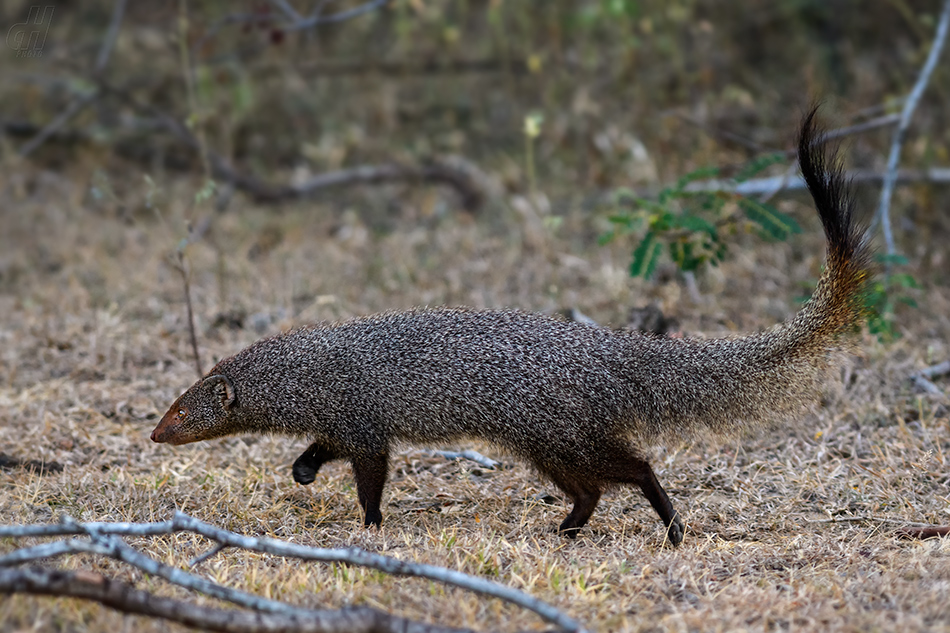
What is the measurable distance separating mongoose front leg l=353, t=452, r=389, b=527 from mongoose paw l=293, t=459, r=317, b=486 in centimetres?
29

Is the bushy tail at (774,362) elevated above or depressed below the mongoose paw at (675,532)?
above

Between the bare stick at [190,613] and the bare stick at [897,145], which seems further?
the bare stick at [897,145]

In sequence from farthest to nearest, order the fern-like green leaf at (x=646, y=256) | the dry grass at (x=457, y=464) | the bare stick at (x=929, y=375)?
the fern-like green leaf at (x=646, y=256) → the bare stick at (x=929, y=375) → the dry grass at (x=457, y=464)

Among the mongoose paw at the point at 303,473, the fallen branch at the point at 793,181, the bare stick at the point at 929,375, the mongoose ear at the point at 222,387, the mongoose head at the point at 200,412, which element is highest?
the fallen branch at the point at 793,181

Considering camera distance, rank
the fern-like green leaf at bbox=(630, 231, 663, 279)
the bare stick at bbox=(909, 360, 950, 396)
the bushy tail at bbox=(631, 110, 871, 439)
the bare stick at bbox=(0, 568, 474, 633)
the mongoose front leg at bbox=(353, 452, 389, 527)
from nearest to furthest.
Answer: the bare stick at bbox=(0, 568, 474, 633) < the bushy tail at bbox=(631, 110, 871, 439) < the mongoose front leg at bbox=(353, 452, 389, 527) < the bare stick at bbox=(909, 360, 950, 396) < the fern-like green leaf at bbox=(630, 231, 663, 279)

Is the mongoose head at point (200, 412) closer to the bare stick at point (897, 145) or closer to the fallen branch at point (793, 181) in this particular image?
the fallen branch at point (793, 181)

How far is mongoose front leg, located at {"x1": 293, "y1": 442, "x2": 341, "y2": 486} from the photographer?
408cm

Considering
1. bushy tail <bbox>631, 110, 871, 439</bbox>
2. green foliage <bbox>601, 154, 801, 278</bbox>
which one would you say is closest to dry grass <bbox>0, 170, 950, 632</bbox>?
bushy tail <bbox>631, 110, 871, 439</bbox>

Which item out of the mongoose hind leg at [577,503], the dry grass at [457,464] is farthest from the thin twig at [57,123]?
the mongoose hind leg at [577,503]

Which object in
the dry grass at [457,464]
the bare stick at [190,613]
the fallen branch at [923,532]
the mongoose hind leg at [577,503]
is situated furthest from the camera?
the mongoose hind leg at [577,503]

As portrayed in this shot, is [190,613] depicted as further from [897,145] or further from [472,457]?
[897,145]

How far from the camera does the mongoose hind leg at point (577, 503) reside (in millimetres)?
3719

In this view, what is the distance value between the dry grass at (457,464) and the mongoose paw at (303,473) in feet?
0.39

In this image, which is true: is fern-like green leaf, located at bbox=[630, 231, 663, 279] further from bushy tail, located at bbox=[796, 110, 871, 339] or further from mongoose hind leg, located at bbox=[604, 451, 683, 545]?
mongoose hind leg, located at bbox=[604, 451, 683, 545]
